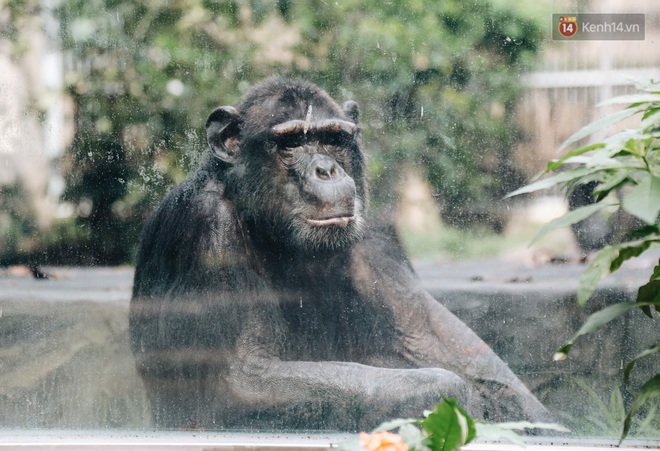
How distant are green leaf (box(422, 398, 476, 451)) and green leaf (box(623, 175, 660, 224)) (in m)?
0.74

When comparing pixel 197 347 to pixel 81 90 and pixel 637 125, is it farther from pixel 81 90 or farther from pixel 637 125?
pixel 637 125

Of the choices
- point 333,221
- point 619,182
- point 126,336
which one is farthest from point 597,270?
point 126,336

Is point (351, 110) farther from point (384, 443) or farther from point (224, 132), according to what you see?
point (384, 443)

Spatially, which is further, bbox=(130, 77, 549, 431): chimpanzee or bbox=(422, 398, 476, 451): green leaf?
bbox=(130, 77, 549, 431): chimpanzee

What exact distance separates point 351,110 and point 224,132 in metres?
0.62

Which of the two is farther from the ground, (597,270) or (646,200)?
(646,200)

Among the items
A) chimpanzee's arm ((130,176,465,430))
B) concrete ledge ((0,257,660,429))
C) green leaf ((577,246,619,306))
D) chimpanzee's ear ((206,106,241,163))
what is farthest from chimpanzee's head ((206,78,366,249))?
green leaf ((577,246,619,306))

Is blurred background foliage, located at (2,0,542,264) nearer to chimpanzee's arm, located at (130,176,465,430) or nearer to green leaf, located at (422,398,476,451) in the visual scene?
chimpanzee's arm, located at (130,176,465,430)

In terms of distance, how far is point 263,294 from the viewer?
3.62 metres

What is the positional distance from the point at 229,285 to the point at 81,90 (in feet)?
3.75

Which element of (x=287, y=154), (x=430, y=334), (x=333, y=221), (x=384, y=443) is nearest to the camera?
(x=384, y=443)

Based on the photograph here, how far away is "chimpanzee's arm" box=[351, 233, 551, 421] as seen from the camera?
371 centimetres

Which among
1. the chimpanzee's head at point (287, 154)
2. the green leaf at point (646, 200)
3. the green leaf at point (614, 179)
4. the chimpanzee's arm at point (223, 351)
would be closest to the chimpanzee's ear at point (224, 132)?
the chimpanzee's head at point (287, 154)

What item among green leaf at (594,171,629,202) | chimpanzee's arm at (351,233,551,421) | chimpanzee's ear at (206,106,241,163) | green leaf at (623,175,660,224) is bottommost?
chimpanzee's arm at (351,233,551,421)
